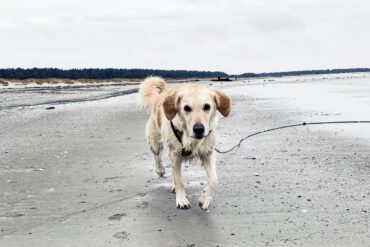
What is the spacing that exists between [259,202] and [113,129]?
773 centimetres

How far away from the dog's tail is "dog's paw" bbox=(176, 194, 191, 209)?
281 centimetres

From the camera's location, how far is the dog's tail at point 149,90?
25.6 feet

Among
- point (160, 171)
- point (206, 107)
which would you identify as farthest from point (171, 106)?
point (160, 171)

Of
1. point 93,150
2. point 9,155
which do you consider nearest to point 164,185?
point 93,150

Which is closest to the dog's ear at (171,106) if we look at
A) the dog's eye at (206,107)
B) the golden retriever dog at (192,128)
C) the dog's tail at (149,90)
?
the golden retriever dog at (192,128)

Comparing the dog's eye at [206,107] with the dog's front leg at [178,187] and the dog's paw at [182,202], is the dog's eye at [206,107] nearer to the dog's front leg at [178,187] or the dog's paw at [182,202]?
the dog's front leg at [178,187]

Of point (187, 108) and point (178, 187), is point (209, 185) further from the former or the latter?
point (187, 108)

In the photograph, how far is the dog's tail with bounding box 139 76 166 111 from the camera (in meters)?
7.81

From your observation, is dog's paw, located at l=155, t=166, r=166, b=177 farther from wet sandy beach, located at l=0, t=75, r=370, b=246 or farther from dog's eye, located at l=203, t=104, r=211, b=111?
dog's eye, located at l=203, t=104, r=211, b=111

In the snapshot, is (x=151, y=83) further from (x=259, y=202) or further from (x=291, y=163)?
(x=259, y=202)

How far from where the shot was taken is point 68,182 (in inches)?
251

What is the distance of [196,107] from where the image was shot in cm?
521

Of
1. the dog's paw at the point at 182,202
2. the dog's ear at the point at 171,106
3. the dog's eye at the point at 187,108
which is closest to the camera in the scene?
the dog's paw at the point at 182,202

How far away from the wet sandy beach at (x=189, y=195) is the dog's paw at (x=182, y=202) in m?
0.08
